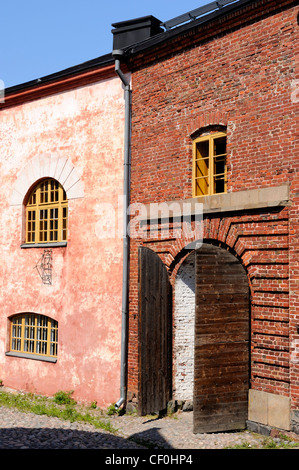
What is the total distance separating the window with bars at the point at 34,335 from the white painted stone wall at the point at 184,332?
137 inches

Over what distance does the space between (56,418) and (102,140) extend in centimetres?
581

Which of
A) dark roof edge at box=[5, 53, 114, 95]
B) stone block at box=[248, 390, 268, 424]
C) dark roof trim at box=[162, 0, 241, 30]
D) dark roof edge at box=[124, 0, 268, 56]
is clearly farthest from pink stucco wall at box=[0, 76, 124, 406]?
stone block at box=[248, 390, 268, 424]

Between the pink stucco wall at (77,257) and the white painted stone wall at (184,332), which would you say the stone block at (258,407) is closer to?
the white painted stone wall at (184,332)

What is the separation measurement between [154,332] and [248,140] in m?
3.91

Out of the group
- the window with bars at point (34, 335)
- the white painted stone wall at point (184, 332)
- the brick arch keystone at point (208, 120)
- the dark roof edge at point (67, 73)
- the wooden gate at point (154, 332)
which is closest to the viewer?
the brick arch keystone at point (208, 120)

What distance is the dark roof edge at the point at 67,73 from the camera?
1184 cm

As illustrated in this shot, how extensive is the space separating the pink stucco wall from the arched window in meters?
0.28

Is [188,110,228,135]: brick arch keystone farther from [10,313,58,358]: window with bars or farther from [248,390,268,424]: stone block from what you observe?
[10,313,58,358]: window with bars

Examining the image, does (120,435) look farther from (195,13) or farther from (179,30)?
(195,13)

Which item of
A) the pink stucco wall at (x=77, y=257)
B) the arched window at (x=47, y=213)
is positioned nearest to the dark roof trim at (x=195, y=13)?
the pink stucco wall at (x=77, y=257)

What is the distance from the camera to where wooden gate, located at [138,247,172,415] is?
10.1 metres

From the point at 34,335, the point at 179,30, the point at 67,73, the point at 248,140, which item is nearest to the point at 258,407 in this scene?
the point at 248,140

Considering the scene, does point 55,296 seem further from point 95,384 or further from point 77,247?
point 95,384

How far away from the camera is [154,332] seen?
1024cm
